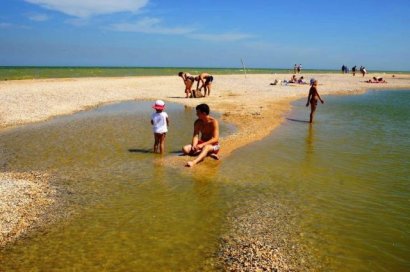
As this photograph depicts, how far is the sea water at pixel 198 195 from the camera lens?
5375mm

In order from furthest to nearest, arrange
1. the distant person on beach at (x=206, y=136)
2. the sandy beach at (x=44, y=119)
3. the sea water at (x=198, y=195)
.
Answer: the distant person on beach at (x=206, y=136) < the sandy beach at (x=44, y=119) < the sea water at (x=198, y=195)

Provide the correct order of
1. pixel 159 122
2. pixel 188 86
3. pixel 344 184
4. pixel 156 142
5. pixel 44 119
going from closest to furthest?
pixel 344 184 → pixel 159 122 → pixel 156 142 → pixel 44 119 → pixel 188 86

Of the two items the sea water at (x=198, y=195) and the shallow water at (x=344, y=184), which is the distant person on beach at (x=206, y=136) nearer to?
the sea water at (x=198, y=195)

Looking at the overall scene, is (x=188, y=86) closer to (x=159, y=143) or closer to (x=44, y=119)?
(x=44, y=119)

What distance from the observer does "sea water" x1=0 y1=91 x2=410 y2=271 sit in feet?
17.6

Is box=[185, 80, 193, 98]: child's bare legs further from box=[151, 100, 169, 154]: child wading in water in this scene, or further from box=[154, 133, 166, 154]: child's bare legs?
box=[151, 100, 169, 154]: child wading in water

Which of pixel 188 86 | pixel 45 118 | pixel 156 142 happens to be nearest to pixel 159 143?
pixel 156 142

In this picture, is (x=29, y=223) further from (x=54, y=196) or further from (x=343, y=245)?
(x=343, y=245)

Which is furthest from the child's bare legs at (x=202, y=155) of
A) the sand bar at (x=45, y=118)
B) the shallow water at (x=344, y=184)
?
the sand bar at (x=45, y=118)

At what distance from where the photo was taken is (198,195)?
7719 mm

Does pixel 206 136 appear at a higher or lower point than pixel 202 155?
higher

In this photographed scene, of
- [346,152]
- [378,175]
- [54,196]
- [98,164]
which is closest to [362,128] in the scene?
[346,152]

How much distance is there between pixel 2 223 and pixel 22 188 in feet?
5.56

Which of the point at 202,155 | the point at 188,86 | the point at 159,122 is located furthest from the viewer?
the point at 188,86
